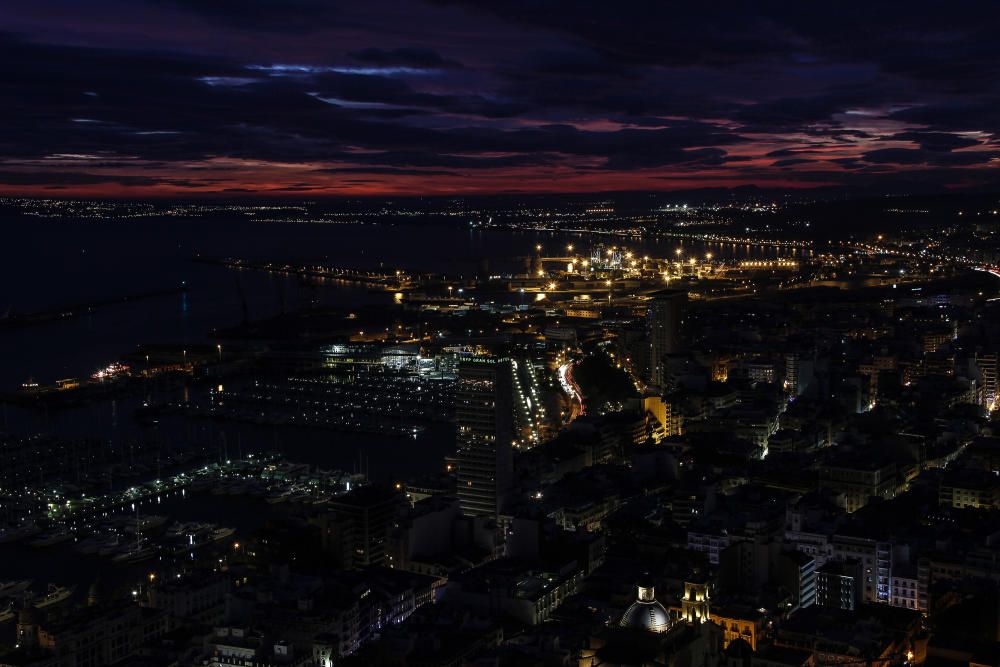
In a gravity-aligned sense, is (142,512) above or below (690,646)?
below

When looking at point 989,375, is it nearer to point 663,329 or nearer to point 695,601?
point 663,329

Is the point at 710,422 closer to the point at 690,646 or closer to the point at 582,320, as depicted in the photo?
the point at 690,646

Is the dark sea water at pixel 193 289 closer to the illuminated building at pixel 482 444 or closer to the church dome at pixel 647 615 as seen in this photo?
the illuminated building at pixel 482 444

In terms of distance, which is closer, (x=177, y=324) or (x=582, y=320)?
(x=582, y=320)

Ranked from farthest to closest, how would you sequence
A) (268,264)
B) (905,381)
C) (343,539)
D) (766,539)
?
(268,264) → (905,381) → (343,539) → (766,539)

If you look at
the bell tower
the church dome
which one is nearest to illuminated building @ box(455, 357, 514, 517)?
the bell tower

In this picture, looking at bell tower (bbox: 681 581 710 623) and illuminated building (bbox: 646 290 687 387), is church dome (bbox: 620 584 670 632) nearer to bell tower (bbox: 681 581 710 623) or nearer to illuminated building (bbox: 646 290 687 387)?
bell tower (bbox: 681 581 710 623)

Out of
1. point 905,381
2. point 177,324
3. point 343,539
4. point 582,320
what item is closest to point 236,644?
point 343,539
